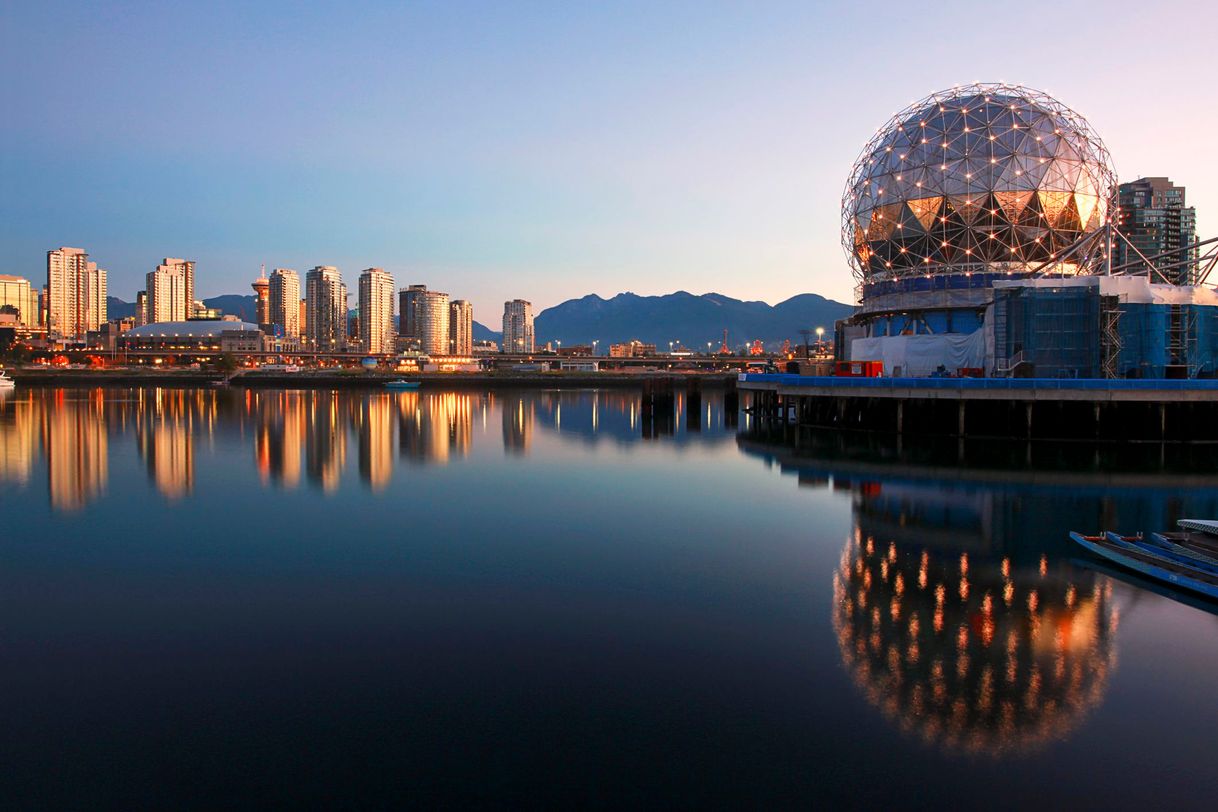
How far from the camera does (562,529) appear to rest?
829 inches

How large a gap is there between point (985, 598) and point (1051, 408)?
29.1 meters

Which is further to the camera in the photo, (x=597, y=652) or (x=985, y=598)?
(x=985, y=598)

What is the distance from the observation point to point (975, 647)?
1183 cm

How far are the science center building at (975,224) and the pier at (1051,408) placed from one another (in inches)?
177

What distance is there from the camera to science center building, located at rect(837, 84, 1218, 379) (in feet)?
165

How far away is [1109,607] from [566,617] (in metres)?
9.21

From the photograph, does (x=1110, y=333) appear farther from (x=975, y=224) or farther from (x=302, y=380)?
(x=302, y=380)

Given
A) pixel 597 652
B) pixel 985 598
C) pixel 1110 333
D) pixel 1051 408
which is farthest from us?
pixel 1110 333

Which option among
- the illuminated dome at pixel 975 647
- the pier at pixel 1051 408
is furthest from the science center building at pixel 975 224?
the illuminated dome at pixel 975 647

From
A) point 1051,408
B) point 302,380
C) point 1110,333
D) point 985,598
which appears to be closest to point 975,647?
point 985,598

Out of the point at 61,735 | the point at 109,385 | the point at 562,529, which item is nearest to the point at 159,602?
the point at 61,735

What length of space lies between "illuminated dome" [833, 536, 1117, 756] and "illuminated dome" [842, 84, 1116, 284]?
42.0 meters

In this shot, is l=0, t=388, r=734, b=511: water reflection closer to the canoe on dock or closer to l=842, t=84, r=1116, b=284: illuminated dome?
l=842, t=84, r=1116, b=284: illuminated dome

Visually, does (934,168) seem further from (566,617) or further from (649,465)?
(566,617)
